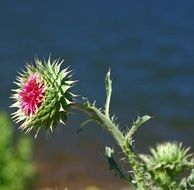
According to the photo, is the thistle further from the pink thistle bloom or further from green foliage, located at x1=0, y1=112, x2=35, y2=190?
green foliage, located at x1=0, y1=112, x2=35, y2=190

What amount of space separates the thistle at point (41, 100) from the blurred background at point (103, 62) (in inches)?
282

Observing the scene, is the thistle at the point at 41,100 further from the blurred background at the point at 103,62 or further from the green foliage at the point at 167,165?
the blurred background at the point at 103,62

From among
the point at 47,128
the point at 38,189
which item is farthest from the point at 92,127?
the point at 47,128

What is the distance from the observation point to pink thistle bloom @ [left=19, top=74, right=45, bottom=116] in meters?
2.25

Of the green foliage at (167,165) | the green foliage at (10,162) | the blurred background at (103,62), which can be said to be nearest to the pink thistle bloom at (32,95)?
the green foliage at (167,165)

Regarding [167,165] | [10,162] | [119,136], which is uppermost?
[10,162]

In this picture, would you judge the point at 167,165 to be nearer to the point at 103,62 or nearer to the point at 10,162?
the point at 10,162

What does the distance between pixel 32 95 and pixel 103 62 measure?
35.4 ft

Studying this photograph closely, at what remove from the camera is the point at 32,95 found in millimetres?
2236

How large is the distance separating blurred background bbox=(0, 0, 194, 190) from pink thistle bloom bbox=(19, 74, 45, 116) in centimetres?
721

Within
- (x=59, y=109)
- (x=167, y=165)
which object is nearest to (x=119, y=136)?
(x=59, y=109)

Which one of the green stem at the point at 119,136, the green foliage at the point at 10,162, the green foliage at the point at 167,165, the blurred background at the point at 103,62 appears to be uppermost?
the blurred background at the point at 103,62

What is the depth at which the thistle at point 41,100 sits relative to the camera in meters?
2.26

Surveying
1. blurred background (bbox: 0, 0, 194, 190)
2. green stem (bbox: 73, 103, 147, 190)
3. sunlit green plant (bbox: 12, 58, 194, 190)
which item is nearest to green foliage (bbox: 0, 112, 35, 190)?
blurred background (bbox: 0, 0, 194, 190)
